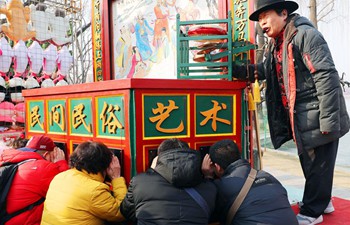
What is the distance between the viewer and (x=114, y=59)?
16.5 feet

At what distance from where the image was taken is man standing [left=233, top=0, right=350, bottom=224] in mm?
2344

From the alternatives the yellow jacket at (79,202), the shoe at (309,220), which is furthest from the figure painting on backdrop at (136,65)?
the shoe at (309,220)

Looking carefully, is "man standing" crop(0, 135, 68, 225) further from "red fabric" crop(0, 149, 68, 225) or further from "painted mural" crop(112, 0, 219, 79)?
"painted mural" crop(112, 0, 219, 79)

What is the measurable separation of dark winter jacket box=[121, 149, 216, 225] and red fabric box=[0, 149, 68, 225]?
916 mm

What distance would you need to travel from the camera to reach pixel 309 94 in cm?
251

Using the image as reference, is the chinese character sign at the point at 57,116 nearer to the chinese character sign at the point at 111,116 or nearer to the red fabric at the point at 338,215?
the chinese character sign at the point at 111,116

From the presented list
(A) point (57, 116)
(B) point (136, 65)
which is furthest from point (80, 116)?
(B) point (136, 65)

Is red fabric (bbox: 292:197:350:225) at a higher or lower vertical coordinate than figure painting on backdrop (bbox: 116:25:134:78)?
lower

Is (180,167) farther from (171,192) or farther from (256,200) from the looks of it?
(256,200)

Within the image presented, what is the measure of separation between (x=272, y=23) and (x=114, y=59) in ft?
9.63

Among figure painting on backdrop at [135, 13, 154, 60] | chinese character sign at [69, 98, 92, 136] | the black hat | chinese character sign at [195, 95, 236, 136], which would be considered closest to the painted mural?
figure painting on backdrop at [135, 13, 154, 60]

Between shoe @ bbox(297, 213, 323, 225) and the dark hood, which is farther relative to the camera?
shoe @ bbox(297, 213, 323, 225)

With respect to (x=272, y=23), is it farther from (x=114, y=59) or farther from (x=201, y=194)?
(x=114, y=59)

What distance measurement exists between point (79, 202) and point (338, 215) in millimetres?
2168
